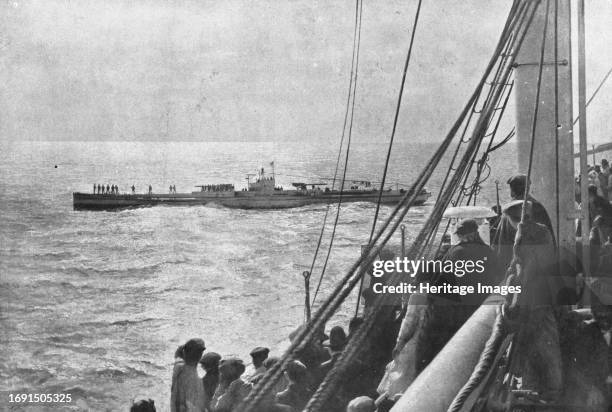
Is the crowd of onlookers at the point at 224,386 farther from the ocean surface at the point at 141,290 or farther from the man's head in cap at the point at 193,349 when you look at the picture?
the ocean surface at the point at 141,290

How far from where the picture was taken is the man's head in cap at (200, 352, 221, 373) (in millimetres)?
5176

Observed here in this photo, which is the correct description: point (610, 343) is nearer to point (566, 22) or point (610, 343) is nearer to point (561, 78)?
point (561, 78)

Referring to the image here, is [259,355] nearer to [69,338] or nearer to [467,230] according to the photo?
[467,230]

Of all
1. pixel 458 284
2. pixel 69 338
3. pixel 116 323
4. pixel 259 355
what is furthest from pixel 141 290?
pixel 458 284

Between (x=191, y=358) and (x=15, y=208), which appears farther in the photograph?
(x=15, y=208)

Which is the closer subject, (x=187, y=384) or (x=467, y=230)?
(x=467, y=230)

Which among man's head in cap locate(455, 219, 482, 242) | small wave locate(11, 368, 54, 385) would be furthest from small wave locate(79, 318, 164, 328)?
man's head in cap locate(455, 219, 482, 242)

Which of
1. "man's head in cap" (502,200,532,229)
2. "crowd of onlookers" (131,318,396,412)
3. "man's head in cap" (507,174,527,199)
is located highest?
"man's head in cap" (507,174,527,199)

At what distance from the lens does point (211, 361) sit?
17.3 ft

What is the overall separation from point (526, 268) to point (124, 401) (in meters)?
16.1

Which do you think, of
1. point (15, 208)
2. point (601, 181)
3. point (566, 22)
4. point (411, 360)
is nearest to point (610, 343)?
point (411, 360)

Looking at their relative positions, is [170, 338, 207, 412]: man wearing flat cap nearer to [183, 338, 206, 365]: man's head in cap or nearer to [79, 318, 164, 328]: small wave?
[183, 338, 206, 365]: man's head in cap

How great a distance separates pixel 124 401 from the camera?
16953 millimetres

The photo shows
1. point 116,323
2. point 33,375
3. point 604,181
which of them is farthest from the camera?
point 116,323
